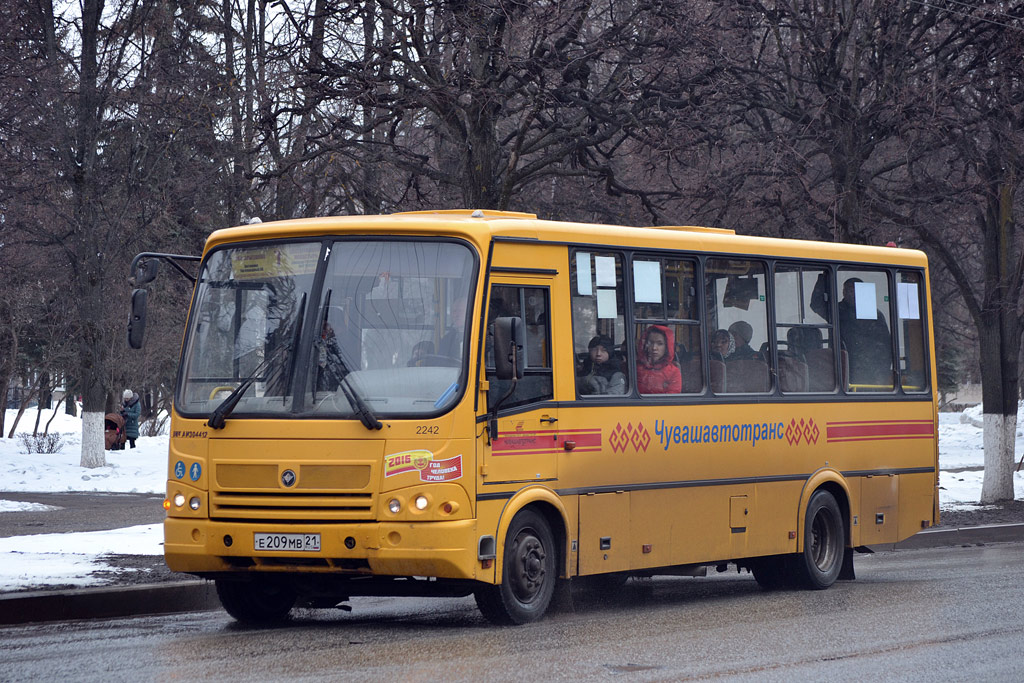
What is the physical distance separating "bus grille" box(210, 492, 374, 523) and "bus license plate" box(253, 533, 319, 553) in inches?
4.4

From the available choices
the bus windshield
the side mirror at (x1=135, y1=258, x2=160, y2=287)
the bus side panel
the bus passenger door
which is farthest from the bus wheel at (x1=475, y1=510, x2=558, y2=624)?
the bus side panel

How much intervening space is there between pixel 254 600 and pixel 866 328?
21.5ft

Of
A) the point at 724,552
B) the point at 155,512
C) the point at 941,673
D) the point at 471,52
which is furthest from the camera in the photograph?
the point at 155,512

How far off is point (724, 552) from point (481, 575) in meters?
3.24

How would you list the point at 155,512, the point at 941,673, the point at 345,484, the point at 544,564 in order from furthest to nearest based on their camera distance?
the point at 155,512 < the point at 544,564 < the point at 345,484 < the point at 941,673

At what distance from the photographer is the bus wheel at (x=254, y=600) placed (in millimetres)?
10828

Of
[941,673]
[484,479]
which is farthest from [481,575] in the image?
[941,673]

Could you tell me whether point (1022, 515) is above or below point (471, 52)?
below

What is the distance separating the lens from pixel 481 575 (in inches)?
390

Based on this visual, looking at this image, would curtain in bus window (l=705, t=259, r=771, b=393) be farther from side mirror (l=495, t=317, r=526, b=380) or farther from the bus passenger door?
side mirror (l=495, t=317, r=526, b=380)

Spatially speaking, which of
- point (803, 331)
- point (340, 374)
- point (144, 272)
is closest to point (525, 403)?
point (340, 374)

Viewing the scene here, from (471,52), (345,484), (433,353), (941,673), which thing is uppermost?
(471,52)

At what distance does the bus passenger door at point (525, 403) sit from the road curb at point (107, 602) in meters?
3.18

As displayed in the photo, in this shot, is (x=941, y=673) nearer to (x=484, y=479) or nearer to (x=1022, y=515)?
(x=484, y=479)
